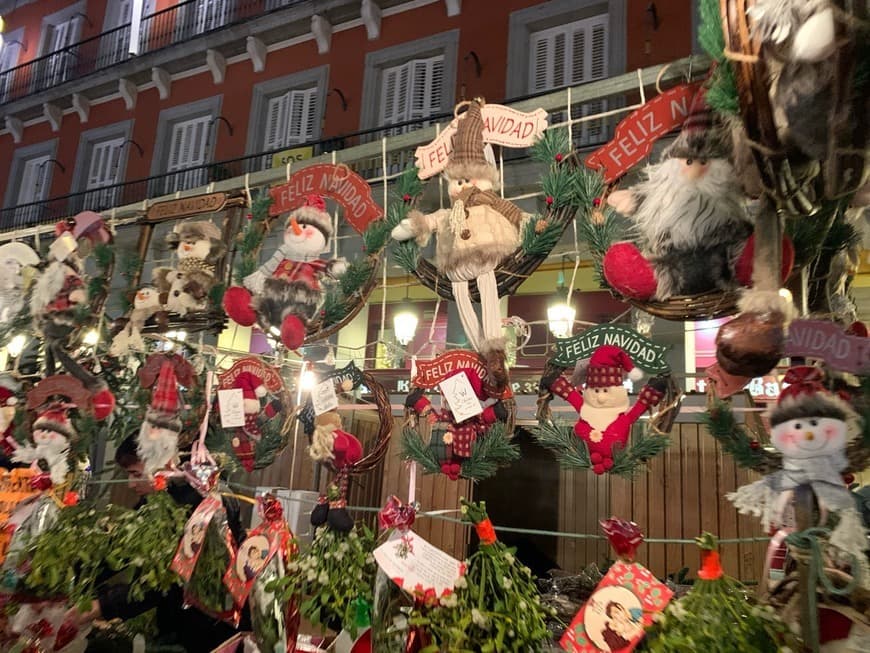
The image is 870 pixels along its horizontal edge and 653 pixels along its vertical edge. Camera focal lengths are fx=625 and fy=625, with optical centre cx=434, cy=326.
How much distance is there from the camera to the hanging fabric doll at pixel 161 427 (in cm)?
193

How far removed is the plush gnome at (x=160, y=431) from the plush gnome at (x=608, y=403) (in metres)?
1.26

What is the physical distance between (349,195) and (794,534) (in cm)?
140

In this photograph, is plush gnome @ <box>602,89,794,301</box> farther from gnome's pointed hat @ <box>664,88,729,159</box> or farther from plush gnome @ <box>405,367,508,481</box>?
plush gnome @ <box>405,367,508,481</box>

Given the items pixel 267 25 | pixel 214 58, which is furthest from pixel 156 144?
pixel 267 25

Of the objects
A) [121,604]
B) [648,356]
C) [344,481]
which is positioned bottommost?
[121,604]

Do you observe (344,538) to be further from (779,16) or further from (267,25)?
(267,25)

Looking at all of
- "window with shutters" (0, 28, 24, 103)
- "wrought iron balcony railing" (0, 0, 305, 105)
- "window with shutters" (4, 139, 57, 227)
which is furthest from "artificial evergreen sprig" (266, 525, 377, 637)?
"window with shutters" (0, 28, 24, 103)

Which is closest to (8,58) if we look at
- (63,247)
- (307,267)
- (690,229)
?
(63,247)

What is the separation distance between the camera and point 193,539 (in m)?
1.65

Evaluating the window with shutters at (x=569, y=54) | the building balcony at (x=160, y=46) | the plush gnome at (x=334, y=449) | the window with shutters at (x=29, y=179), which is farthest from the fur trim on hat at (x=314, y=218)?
the window with shutters at (x=29, y=179)

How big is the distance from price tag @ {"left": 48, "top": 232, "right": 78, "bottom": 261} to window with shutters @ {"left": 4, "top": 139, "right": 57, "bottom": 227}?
21.1 feet

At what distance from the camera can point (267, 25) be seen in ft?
21.3

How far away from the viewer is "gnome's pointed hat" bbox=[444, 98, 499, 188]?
5.23ft

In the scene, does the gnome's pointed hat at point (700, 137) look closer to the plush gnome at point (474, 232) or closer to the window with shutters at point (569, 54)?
the plush gnome at point (474, 232)
